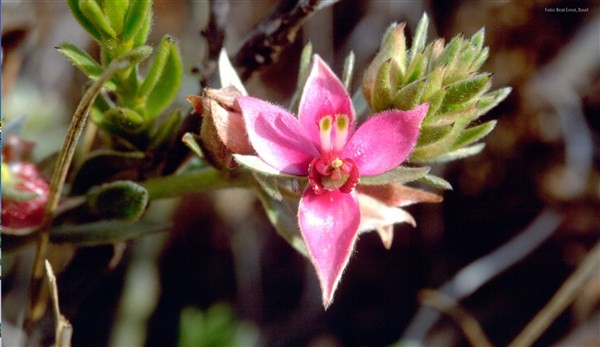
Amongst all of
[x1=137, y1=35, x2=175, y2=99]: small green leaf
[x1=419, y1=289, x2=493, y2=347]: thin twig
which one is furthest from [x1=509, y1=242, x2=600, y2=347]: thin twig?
[x1=137, y1=35, x2=175, y2=99]: small green leaf

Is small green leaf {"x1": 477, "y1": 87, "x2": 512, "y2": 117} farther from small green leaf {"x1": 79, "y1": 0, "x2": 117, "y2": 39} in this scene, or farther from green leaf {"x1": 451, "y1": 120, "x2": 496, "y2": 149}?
small green leaf {"x1": 79, "y1": 0, "x2": 117, "y2": 39}

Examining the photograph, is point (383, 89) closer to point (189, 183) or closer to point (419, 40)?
point (419, 40)

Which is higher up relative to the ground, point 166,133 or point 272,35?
point 272,35

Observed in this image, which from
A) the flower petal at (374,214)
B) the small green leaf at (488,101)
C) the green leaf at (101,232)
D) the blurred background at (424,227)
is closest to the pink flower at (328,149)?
the flower petal at (374,214)

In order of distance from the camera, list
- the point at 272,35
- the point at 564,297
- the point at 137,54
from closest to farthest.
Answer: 1. the point at 137,54
2. the point at 272,35
3. the point at 564,297

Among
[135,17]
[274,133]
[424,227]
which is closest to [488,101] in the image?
[274,133]

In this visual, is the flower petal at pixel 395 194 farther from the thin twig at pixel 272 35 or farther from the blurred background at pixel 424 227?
the blurred background at pixel 424 227
